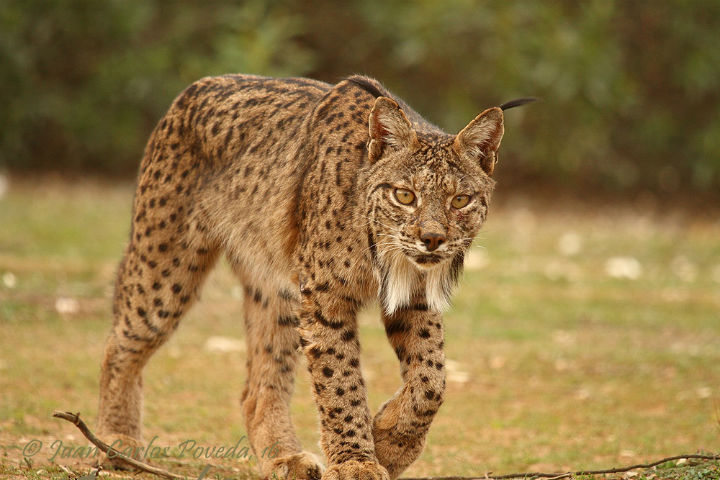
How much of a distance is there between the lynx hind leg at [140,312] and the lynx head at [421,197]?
141 cm

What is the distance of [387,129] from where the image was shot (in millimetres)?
5066

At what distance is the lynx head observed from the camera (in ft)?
15.9

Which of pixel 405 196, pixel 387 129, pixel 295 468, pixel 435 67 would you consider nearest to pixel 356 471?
pixel 295 468

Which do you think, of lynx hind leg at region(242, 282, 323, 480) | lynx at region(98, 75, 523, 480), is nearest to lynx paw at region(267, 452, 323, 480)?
→ lynx at region(98, 75, 523, 480)

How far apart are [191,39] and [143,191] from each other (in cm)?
1273

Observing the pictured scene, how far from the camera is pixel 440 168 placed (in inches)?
195

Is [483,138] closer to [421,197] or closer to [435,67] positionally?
[421,197]

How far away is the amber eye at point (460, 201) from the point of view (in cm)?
493

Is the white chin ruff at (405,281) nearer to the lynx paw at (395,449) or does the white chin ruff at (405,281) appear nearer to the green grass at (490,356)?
the green grass at (490,356)

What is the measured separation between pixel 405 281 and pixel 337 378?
1.93 ft

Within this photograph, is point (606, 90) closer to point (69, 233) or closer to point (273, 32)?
point (273, 32)

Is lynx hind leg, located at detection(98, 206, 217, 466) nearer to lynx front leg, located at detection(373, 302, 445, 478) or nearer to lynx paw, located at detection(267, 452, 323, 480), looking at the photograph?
lynx paw, located at detection(267, 452, 323, 480)

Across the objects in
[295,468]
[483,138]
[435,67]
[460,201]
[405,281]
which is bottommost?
[295,468]

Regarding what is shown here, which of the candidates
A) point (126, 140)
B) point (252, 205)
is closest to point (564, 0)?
point (126, 140)
